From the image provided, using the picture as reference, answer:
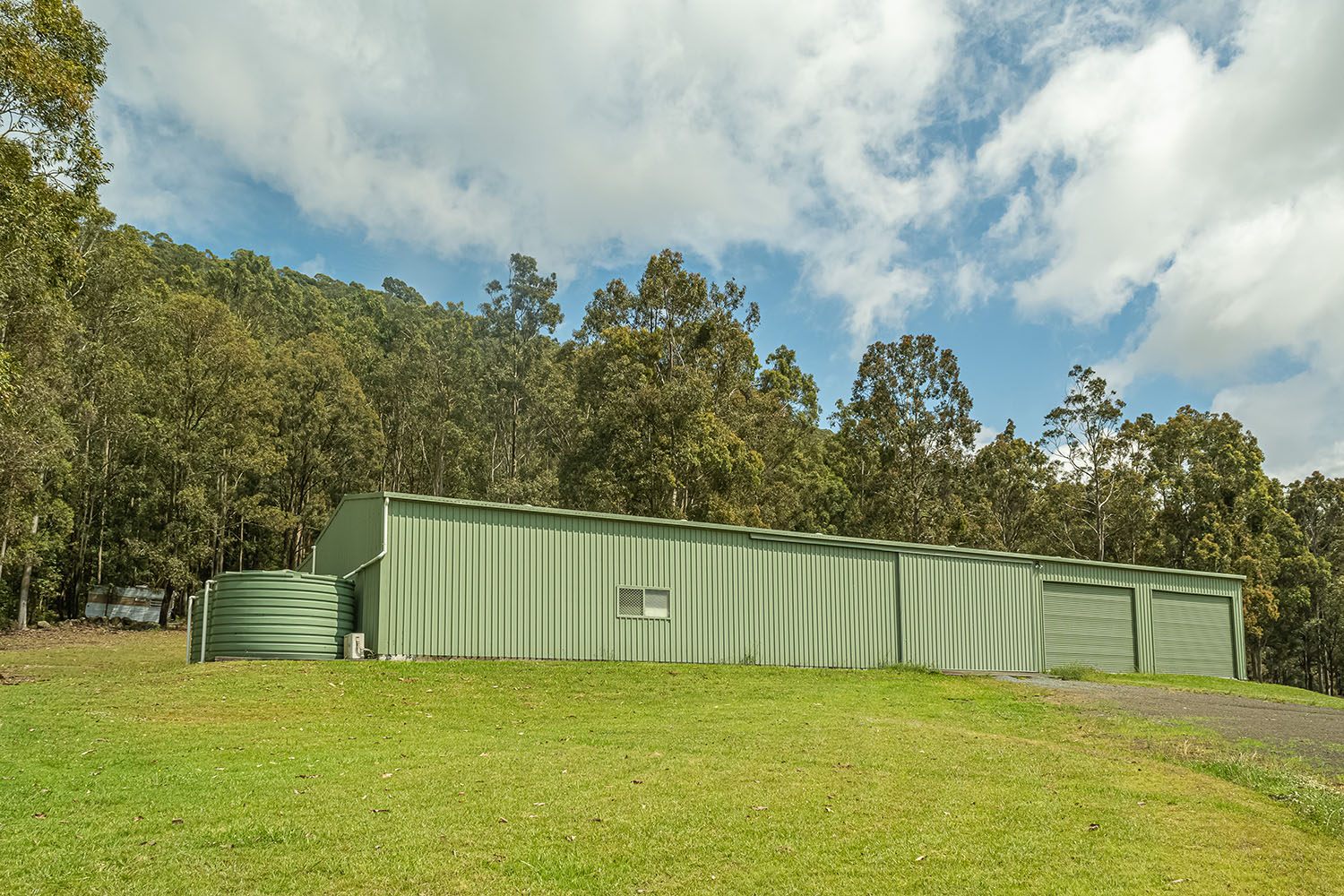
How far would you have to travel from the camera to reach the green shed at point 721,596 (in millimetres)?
17094

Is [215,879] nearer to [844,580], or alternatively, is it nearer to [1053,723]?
[1053,723]

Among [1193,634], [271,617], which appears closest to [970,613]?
[1193,634]

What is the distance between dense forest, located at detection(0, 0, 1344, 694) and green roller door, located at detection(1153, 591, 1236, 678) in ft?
56.3

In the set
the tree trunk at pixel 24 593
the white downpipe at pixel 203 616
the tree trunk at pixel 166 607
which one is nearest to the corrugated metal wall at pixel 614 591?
the white downpipe at pixel 203 616

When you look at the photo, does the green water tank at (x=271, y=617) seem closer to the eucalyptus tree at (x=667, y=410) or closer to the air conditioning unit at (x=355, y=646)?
the air conditioning unit at (x=355, y=646)

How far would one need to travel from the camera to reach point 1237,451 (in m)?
48.0

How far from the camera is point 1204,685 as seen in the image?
22500mm

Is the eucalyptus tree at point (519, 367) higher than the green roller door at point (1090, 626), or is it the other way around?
the eucalyptus tree at point (519, 367)

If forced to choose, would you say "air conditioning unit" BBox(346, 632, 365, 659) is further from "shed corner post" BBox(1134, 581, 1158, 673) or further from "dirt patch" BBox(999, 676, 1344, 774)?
"shed corner post" BBox(1134, 581, 1158, 673)

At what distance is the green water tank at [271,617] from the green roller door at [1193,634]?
72.5ft

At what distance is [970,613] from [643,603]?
9.11 metres

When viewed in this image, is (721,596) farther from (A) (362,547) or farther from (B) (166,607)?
(B) (166,607)

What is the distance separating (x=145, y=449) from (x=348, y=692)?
3212cm

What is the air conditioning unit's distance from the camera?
1631cm
